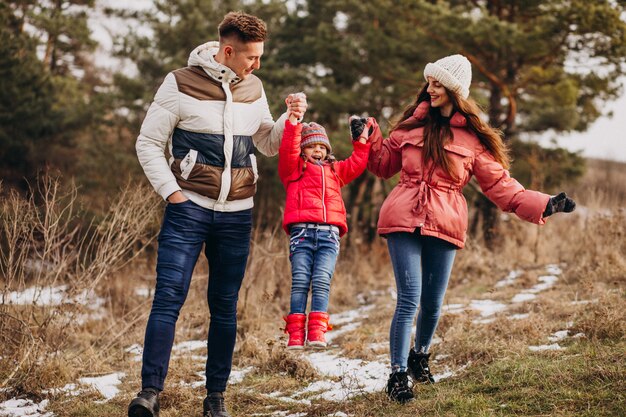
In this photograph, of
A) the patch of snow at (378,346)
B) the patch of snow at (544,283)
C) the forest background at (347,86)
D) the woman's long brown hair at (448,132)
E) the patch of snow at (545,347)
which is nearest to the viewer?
the woman's long brown hair at (448,132)

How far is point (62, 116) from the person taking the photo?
1553 cm

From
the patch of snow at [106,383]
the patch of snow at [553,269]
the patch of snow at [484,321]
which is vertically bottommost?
the patch of snow at [106,383]

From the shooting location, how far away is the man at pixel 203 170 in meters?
3.64

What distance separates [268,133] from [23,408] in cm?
256

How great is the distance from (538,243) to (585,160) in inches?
226

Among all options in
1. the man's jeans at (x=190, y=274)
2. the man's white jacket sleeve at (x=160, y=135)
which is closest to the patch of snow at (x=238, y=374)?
the man's jeans at (x=190, y=274)

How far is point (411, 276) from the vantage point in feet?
13.0

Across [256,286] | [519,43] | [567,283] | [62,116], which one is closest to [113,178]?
[62,116]

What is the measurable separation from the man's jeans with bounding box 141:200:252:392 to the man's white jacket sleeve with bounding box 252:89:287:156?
50cm

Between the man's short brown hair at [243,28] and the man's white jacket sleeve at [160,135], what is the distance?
413 millimetres

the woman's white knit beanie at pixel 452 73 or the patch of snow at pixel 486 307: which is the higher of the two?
the woman's white knit beanie at pixel 452 73

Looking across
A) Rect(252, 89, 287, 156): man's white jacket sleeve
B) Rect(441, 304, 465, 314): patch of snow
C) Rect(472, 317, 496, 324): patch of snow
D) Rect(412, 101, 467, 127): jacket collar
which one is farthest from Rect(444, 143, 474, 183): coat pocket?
Rect(441, 304, 465, 314): patch of snow

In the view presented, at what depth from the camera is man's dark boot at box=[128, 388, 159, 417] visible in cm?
339

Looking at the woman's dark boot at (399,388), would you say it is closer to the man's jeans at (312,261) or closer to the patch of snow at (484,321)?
the man's jeans at (312,261)
